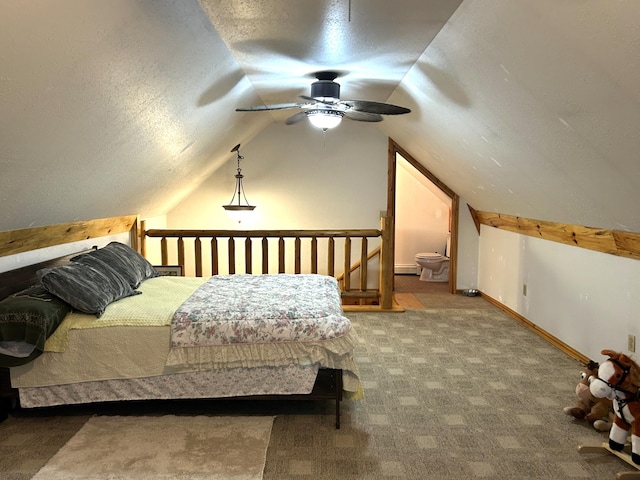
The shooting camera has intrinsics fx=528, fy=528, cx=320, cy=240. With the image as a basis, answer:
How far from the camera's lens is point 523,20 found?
7.03 ft

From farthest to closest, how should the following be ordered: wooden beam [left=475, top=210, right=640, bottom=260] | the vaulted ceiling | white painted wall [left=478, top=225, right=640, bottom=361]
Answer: white painted wall [left=478, top=225, right=640, bottom=361] < wooden beam [left=475, top=210, right=640, bottom=260] < the vaulted ceiling

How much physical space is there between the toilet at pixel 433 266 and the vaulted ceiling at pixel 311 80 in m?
2.92

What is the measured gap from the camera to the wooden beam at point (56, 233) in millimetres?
3164

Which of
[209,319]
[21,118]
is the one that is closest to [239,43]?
[21,118]

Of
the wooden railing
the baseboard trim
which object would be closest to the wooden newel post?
the wooden railing

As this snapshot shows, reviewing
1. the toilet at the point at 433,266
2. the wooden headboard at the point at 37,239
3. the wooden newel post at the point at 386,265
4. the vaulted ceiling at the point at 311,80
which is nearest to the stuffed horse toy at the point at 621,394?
the vaulted ceiling at the point at 311,80

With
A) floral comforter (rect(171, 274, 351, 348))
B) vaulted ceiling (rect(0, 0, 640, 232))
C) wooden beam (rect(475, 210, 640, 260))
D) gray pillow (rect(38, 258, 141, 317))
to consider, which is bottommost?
floral comforter (rect(171, 274, 351, 348))

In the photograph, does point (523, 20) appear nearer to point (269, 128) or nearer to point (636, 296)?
point (636, 296)

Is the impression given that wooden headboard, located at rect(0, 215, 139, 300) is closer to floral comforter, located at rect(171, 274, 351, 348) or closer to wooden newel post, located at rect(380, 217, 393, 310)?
floral comforter, located at rect(171, 274, 351, 348)

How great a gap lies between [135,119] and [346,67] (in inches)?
58.2

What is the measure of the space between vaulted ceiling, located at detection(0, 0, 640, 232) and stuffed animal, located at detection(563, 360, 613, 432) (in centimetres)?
93

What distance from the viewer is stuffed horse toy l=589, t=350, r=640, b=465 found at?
8.21ft

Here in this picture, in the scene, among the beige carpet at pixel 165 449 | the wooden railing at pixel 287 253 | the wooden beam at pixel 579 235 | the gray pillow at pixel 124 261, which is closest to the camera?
the beige carpet at pixel 165 449

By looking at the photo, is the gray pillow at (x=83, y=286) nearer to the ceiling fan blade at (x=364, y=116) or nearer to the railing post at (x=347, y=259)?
the ceiling fan blade at (x=364, y=116)
